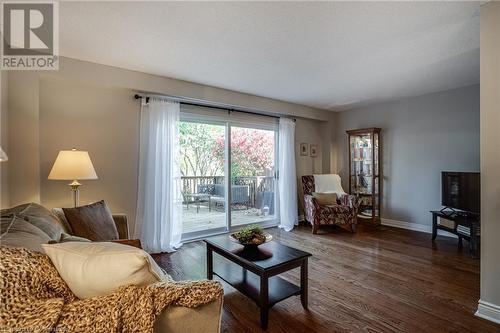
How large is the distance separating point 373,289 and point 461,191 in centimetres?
227

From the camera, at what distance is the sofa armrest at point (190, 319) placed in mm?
925

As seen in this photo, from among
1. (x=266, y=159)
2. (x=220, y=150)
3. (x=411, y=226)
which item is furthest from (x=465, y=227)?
(x=220, y=150)

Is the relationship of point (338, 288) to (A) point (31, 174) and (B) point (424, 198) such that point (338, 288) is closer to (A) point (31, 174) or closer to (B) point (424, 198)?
(B) point (424, 198)

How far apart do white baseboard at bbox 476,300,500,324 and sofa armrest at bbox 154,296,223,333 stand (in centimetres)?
217

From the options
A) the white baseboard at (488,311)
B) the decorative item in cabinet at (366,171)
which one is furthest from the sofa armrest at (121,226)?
the decorative item in cabinet at (366,171)

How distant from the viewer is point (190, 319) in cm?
96

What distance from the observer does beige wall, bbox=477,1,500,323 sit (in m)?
1.81

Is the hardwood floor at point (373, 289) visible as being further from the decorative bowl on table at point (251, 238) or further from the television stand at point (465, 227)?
the decorative bowl on table at point (251, 238)

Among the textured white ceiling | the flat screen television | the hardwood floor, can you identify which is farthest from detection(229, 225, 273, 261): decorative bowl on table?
the flat screen television

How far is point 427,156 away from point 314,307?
3.62m

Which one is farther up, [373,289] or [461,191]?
[461,191]

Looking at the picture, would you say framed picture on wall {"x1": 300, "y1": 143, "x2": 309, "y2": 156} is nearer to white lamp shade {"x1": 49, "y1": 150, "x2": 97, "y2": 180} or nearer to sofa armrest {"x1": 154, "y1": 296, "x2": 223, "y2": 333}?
white lamp shade {"x1": 49, "y1": 150, "x2": 97, "y2": 180}

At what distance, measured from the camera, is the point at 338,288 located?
236 centimetres

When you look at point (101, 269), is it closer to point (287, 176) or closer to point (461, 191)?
point (287, 176)
